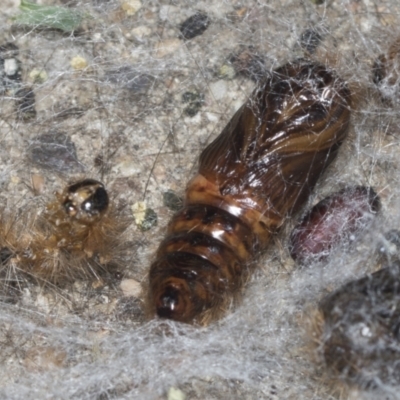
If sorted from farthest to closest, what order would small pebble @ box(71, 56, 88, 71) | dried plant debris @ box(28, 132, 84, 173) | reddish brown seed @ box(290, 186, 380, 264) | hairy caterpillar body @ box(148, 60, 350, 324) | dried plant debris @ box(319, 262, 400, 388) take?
small pebble @ box(71, 56, 88, 71) → dried plant debris @ box(28, 132, 84, 173) → reddish brown seed @ box(290, 186, 380, 264) → hairy caterpillar body @ box(148, 60, 350, 324) → dried plant debris @ box(319, 262, 400, 388)

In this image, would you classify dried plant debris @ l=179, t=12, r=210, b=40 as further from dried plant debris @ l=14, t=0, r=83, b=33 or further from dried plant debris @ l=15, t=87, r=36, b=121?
dried plant debris @ l=15, t=87, r=36, b=121

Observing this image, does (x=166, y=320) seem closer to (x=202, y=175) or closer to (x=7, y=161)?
(x=202, y=175)

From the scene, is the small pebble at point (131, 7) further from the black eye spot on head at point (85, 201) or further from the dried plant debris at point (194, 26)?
the black eye spot on head at point (85, 201)

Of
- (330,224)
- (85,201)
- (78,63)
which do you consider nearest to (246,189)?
(330,224)

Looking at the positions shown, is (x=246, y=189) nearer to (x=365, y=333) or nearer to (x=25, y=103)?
(x=365, y=333)

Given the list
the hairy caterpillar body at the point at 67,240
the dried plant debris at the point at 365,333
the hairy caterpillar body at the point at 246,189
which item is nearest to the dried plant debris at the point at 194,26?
the hairy caterpillar body at the point at 246,189

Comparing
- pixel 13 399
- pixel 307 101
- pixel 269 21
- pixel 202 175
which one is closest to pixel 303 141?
pixel 307 101

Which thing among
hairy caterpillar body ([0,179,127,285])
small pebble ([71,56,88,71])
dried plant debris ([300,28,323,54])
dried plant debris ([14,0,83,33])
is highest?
dried plant debris ([300,28,323,54])

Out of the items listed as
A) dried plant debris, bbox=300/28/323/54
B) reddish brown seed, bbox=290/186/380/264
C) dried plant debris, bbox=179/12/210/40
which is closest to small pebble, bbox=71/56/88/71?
dried plant debris, bbox=179/12/210/40
